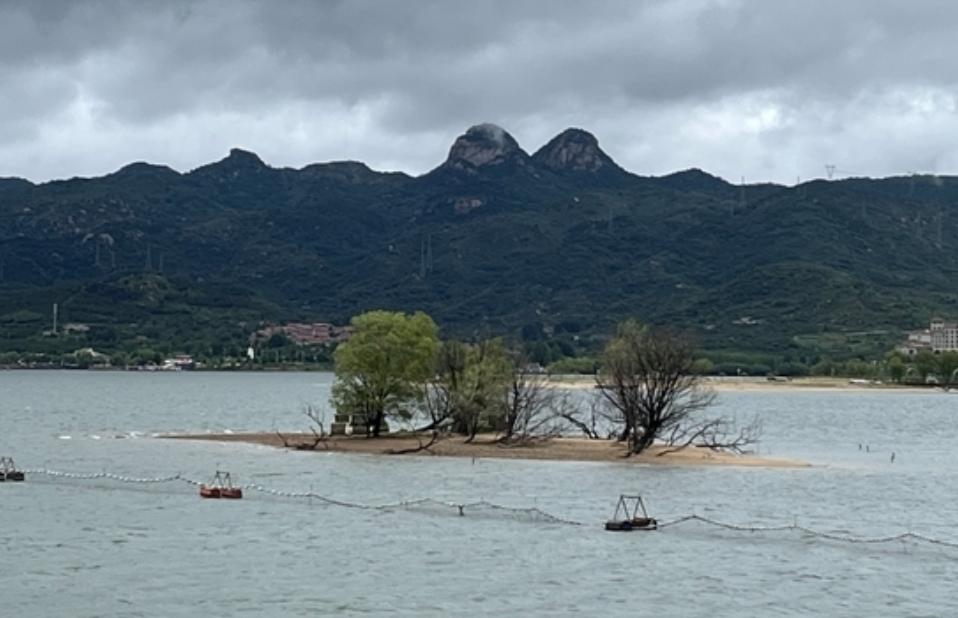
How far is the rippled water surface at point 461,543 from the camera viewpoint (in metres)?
49.6

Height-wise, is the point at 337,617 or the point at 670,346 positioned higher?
the point at 670,346

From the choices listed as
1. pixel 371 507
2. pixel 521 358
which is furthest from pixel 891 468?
pixel 371 507

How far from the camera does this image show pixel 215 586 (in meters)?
51.3

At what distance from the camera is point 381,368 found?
10850 centimetres

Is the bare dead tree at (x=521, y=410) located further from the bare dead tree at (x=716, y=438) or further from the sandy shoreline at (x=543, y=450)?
the bare dead tree at (x=716, y=438)

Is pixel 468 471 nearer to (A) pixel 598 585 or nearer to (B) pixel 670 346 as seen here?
(B) pixel 670 346

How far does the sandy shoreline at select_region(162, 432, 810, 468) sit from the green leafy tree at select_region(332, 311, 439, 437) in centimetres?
218

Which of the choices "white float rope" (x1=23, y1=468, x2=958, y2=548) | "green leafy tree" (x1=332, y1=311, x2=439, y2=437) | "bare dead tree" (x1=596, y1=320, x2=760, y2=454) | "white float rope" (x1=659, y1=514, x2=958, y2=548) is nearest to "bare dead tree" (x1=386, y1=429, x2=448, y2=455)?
"green leafy tree" (x1=332, y1=311, x2=439, y2=437)

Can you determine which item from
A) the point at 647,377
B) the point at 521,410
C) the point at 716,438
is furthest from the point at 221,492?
the point at 716,438

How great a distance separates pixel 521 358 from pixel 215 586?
66.8 metres

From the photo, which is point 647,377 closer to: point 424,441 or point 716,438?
point 424,441

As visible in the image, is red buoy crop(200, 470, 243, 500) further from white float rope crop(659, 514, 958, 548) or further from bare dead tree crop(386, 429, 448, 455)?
bare dead tree crop(386, 429, 448, 455)

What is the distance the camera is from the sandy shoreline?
102 metres

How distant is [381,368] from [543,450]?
1285cm
